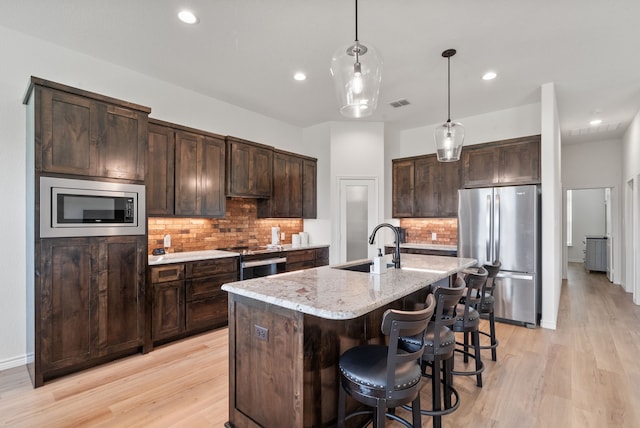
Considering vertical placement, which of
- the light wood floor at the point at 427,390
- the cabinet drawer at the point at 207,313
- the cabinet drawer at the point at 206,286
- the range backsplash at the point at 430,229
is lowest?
the light wood floor at the point at 427,390

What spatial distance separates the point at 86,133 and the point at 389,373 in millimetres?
3169

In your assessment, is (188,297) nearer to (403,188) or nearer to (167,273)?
(167,273)

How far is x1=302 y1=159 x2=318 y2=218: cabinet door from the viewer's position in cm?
553

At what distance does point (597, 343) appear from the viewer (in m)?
3.47

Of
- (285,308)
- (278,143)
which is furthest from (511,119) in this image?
(285,308)

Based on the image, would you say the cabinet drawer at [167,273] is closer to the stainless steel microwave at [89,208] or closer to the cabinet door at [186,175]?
the stainless steel microwave at [89,208]

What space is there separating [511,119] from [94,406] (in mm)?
6071

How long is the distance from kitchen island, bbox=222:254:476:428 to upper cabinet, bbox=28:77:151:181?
6.37ft

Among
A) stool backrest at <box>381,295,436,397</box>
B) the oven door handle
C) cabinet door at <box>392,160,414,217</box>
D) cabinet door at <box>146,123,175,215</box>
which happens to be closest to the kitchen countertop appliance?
the oven door handle

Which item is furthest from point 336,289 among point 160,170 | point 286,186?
point 286,186

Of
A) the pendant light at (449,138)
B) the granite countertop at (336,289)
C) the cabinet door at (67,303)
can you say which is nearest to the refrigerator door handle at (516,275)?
the pendant light at (449,138)

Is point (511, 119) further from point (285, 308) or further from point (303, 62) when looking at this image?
point (285, 308)

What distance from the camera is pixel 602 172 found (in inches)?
259

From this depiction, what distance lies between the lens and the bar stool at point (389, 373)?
1.40 m
